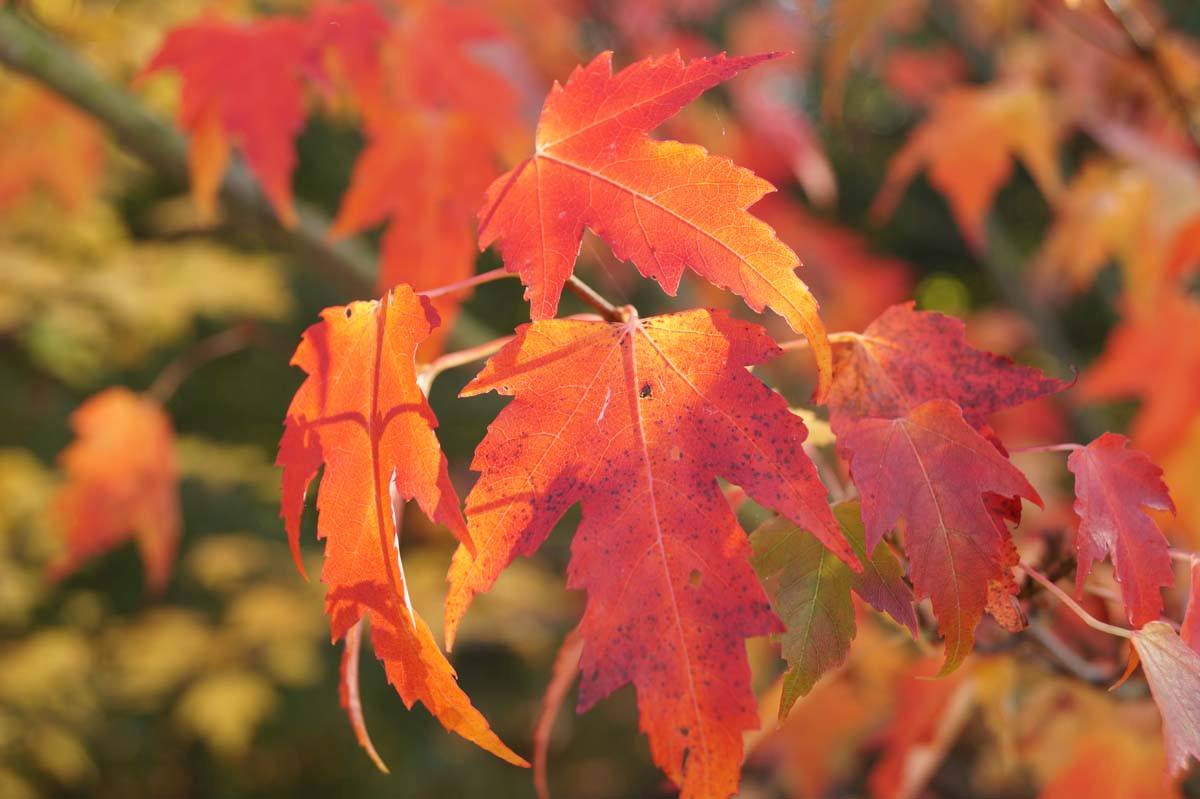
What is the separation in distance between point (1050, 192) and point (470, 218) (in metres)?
1.13

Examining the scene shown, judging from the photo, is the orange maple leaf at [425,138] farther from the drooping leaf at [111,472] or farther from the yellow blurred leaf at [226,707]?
the yellow blurred leaf at [226,707]

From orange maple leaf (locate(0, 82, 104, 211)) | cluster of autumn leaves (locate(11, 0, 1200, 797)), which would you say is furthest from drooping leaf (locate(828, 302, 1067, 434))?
orange maple leaf (locate(0, 82, 104, 211))

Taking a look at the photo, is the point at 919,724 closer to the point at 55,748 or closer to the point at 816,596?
the point at 816,596

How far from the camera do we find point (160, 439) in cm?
146

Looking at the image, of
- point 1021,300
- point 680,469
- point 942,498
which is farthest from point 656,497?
point 1021,300

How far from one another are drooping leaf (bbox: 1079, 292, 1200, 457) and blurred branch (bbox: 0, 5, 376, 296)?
1.07m

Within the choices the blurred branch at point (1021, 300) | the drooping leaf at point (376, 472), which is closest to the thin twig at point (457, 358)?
the drooping leaf at point (376, 472)

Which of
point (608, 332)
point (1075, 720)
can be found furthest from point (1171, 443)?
point (608, 332)

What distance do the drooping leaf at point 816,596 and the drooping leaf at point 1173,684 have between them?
0.11 m

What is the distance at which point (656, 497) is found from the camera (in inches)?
17.5

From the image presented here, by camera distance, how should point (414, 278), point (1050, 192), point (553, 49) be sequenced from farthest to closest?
point (553, 49)
point (1050, 192)
point (414, 278)

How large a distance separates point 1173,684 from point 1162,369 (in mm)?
1040

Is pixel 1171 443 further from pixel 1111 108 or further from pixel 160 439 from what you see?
pixel 160 439

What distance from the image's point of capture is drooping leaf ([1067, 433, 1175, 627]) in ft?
1.51
